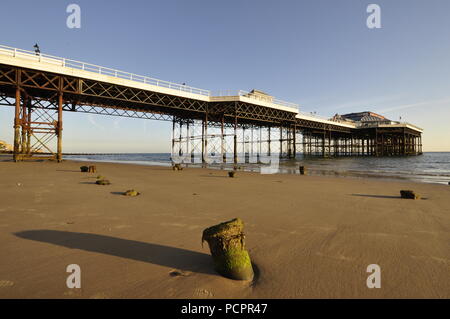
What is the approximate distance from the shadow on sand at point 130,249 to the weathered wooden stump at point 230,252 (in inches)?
8.1

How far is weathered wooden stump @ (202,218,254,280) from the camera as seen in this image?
2.30 meters

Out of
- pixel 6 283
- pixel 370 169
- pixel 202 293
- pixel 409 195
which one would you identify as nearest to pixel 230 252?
pixel 202 293

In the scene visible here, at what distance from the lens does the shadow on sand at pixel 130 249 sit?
2.60 metres

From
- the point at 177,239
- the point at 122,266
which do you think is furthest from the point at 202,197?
the point at 122,266

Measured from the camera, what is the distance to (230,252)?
233 centimetres

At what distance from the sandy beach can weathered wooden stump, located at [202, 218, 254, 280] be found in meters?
0.11

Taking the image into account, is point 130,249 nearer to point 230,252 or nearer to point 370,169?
point 230,252

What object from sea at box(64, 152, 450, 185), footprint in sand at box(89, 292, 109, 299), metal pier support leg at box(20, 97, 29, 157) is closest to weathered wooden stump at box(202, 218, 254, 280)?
footprint in sand at box(89, 292, 109, 299)

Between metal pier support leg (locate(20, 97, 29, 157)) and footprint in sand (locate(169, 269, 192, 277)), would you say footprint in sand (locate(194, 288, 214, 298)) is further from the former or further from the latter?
metal pier support leg (locate(20, 97, 29, 157))

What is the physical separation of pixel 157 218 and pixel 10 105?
29.1 meters

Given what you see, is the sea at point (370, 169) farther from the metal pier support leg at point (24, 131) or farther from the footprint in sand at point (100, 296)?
the footprint in sand at point (100, 296)

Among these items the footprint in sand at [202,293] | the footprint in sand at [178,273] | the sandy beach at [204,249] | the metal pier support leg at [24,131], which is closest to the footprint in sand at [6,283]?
the sandy beach at [204,249]

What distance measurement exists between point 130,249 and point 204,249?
1061mm
